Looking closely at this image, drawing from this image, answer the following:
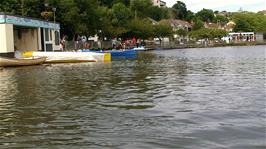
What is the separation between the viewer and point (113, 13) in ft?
287

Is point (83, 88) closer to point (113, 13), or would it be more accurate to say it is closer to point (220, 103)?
point (220, 103)

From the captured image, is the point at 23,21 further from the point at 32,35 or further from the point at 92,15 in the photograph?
the point at 92,15

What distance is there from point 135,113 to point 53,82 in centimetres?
→ 1030

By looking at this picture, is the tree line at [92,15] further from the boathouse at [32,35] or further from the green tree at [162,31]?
the boathouse at [32,35]

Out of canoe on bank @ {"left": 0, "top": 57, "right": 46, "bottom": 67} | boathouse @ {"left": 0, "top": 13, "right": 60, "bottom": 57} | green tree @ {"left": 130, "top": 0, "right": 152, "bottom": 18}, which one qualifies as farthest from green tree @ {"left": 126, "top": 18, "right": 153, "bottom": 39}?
canoe on bank @ {"left": 0, "top": 57, "right": 46, "bottom": 67}

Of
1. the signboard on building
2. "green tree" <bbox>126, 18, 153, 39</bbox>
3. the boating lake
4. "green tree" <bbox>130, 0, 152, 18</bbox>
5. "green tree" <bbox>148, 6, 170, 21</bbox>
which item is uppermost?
"green tree" <bbox>148, 6, 170, 21</bbox>

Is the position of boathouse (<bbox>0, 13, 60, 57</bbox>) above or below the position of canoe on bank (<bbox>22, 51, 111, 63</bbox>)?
above

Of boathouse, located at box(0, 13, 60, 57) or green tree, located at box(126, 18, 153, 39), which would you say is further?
green tree, located at box(126, 18, 153, 39)

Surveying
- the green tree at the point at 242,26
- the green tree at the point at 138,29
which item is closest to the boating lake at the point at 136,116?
the green tree at the point at 138,29

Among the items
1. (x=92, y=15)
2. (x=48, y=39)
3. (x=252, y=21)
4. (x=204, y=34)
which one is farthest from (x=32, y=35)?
(x=252, y=21)

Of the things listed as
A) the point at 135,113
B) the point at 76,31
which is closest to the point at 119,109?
the point at 135,113

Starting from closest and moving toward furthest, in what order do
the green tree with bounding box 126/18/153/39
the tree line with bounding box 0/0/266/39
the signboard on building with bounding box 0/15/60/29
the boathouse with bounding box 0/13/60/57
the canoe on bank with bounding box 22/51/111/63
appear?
the signboard on building with bounding box 0/15/60/29
the canoe on bank with bounding box 22/51/111/63
the boathouse with bounding box 0/13/60/57
the tree line with bounding box 0/0/266/39
the green tree with bounding box 126/18/153/39

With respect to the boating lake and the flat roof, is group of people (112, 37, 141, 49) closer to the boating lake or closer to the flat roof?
the flat roof

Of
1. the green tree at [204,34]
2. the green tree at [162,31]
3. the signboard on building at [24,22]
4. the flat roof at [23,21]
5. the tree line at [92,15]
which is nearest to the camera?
the flat roof at [23,21]
